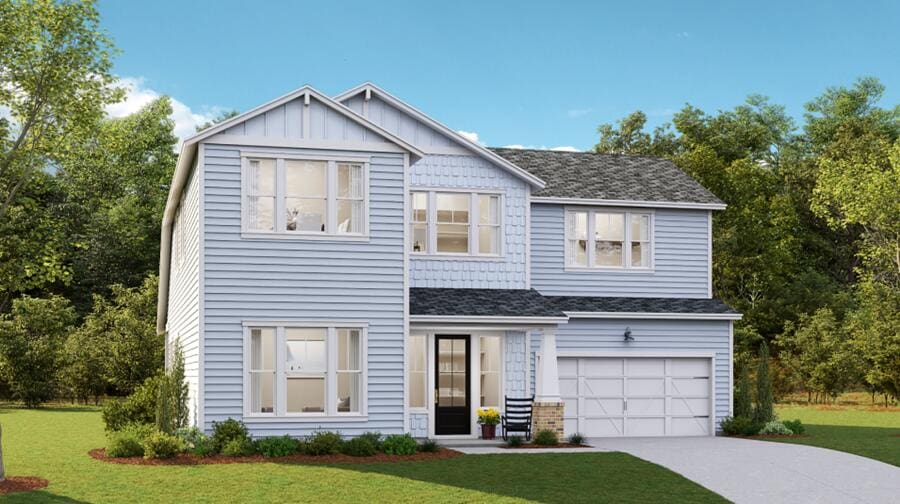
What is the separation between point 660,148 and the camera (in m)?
54.3

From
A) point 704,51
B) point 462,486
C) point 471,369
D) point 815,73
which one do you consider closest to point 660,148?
point 704,51

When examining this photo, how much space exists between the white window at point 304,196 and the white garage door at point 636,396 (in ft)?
24.0

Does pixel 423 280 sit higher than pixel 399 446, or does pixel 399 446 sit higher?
pixel 423 280

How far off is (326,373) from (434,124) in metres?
6.88

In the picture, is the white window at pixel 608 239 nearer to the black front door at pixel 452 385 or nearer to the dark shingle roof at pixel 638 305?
the dark shingle roof at pixel 638 305

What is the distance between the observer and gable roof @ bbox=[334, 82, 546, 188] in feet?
80.8

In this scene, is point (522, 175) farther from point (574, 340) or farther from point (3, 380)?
point (3, 380)

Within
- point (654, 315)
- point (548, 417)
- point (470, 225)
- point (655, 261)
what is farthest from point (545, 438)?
point (655, 261)

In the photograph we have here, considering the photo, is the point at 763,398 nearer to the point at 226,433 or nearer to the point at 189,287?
the point at 226,433

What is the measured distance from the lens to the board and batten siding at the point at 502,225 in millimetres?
24625

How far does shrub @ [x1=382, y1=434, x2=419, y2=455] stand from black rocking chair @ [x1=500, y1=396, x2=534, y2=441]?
10.4 ft

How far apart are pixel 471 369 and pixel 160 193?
3533 centimetres

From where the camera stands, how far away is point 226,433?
64.3ft

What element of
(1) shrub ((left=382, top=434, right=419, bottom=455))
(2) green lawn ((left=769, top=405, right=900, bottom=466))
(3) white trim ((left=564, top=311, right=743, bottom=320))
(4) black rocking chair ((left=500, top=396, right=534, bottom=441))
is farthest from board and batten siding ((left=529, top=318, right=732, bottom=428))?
(1) shrub ((left=382, top=434, right=419, bottom=455))
